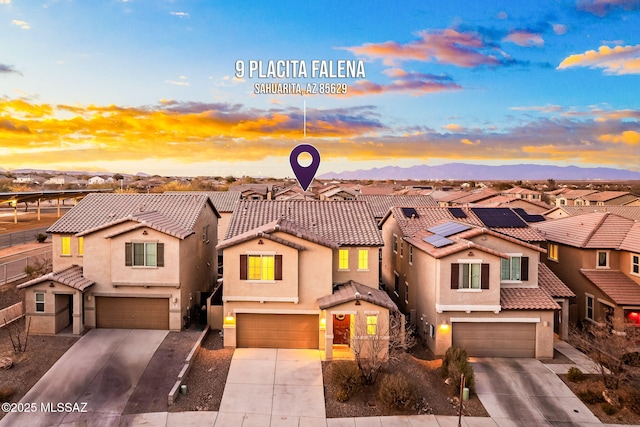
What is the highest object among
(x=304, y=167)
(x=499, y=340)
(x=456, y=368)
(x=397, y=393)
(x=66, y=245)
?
(x=304, y=167)

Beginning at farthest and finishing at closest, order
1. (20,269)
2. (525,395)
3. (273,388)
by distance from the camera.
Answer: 1. (20,269)
2. (525,395)
3. (273,388)

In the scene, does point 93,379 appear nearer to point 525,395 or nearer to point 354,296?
point 354,296

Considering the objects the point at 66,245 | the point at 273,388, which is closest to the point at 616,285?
the point at 273,388

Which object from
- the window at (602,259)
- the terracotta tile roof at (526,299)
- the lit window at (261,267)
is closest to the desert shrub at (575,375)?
the terracotta tile roof at (526,299)

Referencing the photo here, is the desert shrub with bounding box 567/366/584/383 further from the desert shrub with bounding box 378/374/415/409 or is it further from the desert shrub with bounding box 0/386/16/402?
the desert shrub with bounding box 0/386/16/402

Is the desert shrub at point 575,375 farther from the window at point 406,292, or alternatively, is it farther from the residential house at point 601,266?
the window at point 406,292

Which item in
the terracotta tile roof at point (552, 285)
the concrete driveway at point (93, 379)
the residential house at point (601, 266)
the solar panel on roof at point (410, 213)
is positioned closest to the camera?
the concrete driveway at point (93, 379)
